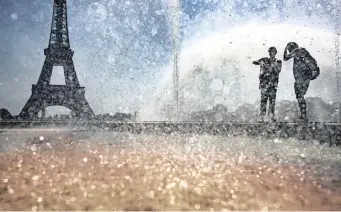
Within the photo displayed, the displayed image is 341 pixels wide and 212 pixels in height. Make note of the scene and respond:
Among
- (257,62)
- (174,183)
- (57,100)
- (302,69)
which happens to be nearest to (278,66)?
(257,62)

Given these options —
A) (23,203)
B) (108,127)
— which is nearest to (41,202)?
(23,203)

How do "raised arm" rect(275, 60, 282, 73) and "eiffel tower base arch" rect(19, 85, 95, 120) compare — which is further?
"eiffel tower base arch" rect(19, 85, 95, 120)

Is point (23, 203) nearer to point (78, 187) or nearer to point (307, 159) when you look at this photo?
point (78, 187)

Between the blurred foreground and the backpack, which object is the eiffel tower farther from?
the blurred foreground

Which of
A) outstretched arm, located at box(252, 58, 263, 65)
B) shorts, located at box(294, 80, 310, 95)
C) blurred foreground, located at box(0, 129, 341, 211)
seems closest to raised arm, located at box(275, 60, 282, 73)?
outstretched arm, located at box(252, 58, 263, 65)

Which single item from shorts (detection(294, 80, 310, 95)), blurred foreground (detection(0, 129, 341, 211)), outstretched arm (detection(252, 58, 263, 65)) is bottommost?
blurred foreground (detection(0, 129, 341, 211))
